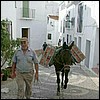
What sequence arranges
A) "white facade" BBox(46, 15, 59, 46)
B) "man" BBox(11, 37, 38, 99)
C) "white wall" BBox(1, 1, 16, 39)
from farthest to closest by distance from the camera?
"white facade" BBox(46, 15, 59, 46), "white wall" BBox(1, 1, 16, 39), "man" BBox(11, 37, 38, 99)

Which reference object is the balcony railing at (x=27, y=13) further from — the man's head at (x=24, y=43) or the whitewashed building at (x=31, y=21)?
the man's head at (x=24, y=43)

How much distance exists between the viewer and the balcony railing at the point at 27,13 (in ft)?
84.4

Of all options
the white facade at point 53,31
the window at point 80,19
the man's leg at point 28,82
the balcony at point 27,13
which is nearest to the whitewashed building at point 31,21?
the balcony at point 27,13

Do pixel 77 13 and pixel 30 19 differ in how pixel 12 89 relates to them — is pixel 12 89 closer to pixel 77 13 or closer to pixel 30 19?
pixel 77 13

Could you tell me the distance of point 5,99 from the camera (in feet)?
25.8

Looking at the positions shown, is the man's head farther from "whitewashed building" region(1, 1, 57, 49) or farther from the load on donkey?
"whitewashed building" region(1, 1, 57, 49)

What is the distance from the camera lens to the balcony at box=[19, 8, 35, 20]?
25703mm

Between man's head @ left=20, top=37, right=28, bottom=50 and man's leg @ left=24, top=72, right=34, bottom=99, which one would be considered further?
man's leg @ left=24, top=72, right=34, bottom=99

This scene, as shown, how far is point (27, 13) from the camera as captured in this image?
1023 inches

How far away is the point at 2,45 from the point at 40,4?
58.2 ft

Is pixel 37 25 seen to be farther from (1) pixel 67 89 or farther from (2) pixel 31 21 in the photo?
(1) pixel 67 89

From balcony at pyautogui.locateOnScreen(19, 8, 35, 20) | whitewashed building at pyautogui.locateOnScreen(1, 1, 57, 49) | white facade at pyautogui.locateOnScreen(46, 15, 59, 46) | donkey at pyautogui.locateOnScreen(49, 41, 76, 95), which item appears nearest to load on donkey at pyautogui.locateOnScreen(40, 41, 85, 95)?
donkey at pyautogui.locateOnScreen(49, 41, 76, 95)

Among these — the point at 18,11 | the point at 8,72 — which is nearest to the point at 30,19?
the point at 18,11

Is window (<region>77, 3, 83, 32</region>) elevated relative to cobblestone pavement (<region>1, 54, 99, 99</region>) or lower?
elevated
